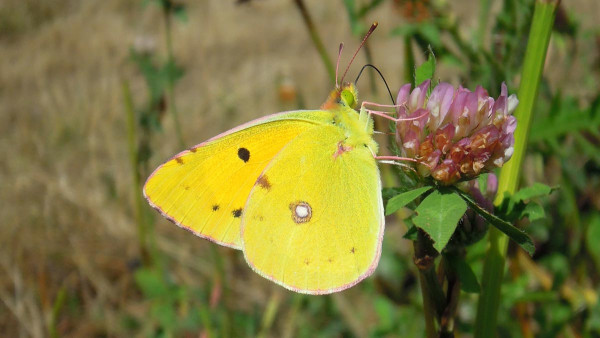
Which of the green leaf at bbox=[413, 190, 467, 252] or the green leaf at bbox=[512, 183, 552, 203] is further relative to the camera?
the green leaf at bbox=[512, 183, 552, 203]

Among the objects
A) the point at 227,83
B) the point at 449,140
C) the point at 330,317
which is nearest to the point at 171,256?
the point at 330,317

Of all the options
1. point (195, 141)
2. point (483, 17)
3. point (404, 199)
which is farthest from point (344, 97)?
point (195, 141)

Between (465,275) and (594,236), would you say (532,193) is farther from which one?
(594,236)

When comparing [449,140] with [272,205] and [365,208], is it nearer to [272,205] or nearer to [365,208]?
[365,208]

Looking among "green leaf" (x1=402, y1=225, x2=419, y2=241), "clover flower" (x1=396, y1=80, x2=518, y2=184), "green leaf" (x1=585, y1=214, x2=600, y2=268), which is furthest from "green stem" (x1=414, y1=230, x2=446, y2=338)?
"green leaf" (x1=585, y1=214, x2=600, y2=268)

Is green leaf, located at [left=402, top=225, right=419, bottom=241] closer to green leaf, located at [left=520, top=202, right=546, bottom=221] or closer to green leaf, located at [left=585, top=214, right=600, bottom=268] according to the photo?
green leaf, located at [left=520, top=202, right=546, bottom=221]

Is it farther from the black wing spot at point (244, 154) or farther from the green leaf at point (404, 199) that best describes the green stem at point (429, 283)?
the black wing spot at point (244, 154)

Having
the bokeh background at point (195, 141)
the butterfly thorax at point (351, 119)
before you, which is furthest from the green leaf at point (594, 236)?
the butterfly thorax at point (351, 119)
